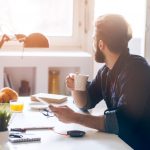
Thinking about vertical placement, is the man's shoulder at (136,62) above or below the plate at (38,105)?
above

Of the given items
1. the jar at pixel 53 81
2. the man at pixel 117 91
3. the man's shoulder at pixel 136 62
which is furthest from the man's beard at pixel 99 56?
the jar at pixel 53 81

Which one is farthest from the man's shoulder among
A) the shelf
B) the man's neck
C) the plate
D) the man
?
the shelf

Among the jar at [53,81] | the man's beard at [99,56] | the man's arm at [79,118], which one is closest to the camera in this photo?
the man's arm at [79,118]

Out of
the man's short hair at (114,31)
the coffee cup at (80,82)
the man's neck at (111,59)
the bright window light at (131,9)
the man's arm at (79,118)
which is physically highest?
the bright window light at (131,9)

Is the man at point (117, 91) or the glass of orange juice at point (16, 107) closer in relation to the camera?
the man at point (117, 91)

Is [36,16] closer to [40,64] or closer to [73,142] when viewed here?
[40,64]

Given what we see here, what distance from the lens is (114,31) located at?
223 cm

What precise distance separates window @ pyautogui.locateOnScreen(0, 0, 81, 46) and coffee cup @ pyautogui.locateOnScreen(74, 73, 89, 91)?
4.32 ft

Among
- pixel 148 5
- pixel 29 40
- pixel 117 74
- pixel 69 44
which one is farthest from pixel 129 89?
pixel 69 44

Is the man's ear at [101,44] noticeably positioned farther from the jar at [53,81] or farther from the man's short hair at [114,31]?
the jar at [53,81]

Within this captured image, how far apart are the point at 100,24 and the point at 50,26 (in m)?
1.42

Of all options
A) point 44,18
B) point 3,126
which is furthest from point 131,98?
point 44,18

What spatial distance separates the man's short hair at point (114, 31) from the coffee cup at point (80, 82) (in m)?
0.23

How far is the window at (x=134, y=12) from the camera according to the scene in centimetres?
317
